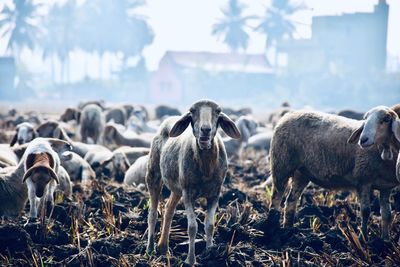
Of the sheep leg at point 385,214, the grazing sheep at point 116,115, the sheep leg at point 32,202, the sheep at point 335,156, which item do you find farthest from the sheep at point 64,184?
the grazing sheep at point 116,115

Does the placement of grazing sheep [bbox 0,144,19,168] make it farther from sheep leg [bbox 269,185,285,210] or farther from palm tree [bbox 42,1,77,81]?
palm tree [bbox 42,1,77,81]

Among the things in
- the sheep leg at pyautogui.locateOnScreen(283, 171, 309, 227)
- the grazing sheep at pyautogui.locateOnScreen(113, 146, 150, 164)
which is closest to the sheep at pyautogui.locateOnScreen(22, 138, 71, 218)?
the sheep leg at pyautogui.locateOnScreen(283, 171, 309, 227)

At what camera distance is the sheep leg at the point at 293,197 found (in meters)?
9.82

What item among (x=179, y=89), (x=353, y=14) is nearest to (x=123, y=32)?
(x=179, y=89)

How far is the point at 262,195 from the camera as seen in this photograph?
12164 mm

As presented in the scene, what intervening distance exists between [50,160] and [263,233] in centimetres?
323

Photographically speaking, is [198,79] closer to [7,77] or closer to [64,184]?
[7,77]

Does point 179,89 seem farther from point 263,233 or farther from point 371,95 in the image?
point 263,233

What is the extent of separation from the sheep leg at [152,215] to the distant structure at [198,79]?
2306 inches

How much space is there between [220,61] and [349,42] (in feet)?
42.6

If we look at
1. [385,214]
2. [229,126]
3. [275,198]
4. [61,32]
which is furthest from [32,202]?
[61,32]

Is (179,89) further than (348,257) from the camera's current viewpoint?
Yes

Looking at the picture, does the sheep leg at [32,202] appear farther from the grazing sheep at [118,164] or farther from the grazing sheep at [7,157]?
the grazing sheep at [118,164]

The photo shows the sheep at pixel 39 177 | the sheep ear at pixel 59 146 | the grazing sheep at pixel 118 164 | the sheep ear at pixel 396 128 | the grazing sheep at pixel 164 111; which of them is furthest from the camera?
the grazing sheep at pixel 164 111
